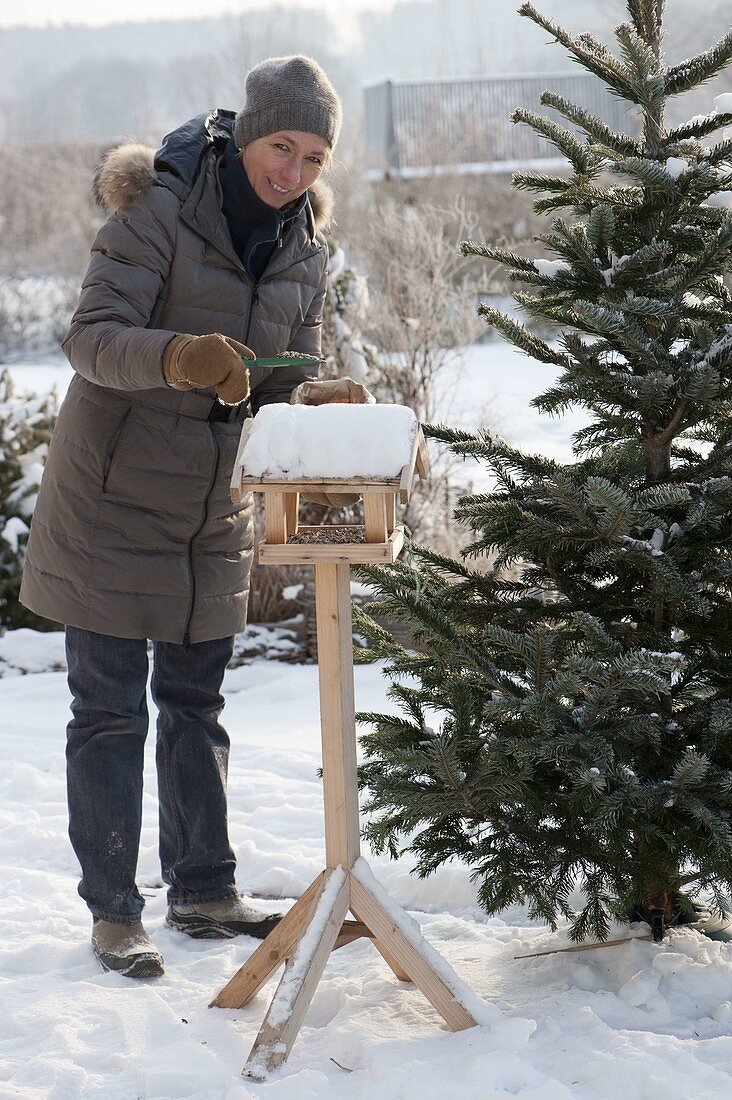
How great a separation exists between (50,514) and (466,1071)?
148 cm

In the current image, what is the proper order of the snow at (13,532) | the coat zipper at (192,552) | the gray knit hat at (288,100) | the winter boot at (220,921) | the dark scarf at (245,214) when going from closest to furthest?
the gray knit hat at (288,100)
the dark scarf at (245,214)
the coat zipper at (192,552)
the winter boot at (220,921)
the snow at (13,532)

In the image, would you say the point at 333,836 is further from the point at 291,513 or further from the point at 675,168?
the point at 675,168

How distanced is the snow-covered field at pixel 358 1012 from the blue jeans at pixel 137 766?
177 mm

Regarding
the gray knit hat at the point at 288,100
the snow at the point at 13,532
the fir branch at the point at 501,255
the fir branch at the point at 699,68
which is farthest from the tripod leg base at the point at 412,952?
the snow at the point at 13,532

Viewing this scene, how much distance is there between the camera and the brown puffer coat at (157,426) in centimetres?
237

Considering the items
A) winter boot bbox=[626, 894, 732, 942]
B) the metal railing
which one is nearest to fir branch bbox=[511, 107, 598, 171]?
winter boot bbox=[626, 894, 732, 942]

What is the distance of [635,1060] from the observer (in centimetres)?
201

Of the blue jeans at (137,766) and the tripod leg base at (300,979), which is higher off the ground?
the blue jeans at (137,766)

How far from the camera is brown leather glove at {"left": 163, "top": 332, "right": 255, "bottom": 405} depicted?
200 centimetres

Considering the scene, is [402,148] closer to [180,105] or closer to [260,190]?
[260,190]

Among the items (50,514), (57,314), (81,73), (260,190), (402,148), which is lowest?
(50,514)

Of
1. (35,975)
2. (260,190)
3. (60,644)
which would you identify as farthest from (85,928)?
(60,644)

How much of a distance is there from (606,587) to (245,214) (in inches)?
45.5

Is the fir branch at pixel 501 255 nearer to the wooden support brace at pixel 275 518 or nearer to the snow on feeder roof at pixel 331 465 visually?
the snow on feeder roof at pixel 331 465
